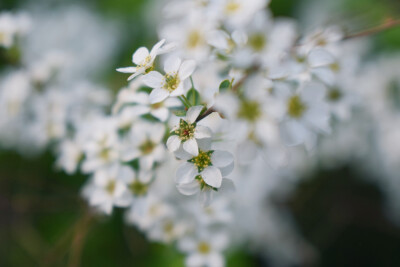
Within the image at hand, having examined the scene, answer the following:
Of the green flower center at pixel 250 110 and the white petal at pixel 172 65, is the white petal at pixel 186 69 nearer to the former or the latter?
the white petal at pixel 172 65

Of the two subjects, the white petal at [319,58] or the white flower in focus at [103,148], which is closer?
the white petal at [319,58]

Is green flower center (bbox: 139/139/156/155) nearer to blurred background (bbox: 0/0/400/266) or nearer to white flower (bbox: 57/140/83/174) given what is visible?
white flower (bbox: 57/140/83/174)

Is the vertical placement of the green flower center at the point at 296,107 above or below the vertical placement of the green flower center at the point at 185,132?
above

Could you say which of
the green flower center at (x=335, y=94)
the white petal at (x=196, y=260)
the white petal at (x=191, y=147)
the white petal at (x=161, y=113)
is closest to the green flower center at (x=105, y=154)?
the white petal at (x=161, y=113)

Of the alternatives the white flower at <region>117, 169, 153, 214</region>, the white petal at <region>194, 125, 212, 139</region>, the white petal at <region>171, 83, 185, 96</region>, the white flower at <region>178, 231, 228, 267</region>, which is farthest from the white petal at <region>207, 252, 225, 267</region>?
the white petal at <region>171, 83, 185, 96</region>

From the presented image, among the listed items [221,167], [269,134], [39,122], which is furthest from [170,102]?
[39,122]

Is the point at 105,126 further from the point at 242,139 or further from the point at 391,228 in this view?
the point at 391,228
